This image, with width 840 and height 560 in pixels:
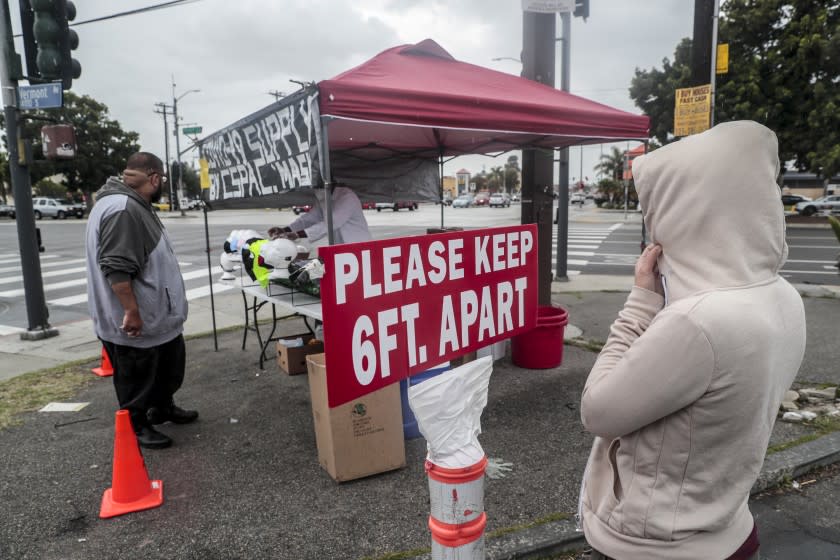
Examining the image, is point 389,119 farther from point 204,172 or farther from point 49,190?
point 49,190

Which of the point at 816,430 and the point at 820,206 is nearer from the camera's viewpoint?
the point at 816,430

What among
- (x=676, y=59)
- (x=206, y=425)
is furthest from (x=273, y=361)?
(x=676, y=59)

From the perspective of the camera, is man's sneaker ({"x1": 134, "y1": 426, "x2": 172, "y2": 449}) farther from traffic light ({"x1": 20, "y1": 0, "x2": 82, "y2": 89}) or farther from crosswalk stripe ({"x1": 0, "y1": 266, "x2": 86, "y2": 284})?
crosswalk stripe ({"x1": 0, "y1": 266, "x2": 86, "y2": 284})

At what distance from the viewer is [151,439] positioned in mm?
3709

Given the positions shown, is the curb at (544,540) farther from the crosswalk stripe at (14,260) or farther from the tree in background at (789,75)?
the tree in background at (789,75)

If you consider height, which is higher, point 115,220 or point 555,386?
point 115,220

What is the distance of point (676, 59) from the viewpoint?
25.8 m

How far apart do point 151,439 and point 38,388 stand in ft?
6.98

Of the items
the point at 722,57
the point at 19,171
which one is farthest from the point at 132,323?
the point at 722,57

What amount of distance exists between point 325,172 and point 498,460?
2.11m

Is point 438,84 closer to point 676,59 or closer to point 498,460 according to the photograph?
point 498,460

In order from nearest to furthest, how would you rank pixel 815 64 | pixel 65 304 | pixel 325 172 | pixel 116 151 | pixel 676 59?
pixel 325 172
pixel 65 304
pixel 815 64
pixel 676 59
pixel 116 151

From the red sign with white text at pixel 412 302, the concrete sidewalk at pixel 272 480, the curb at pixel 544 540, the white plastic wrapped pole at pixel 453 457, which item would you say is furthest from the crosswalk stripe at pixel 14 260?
the white plastic wrapped pole at pixel 453 457

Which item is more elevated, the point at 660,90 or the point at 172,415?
the point at 660,90
